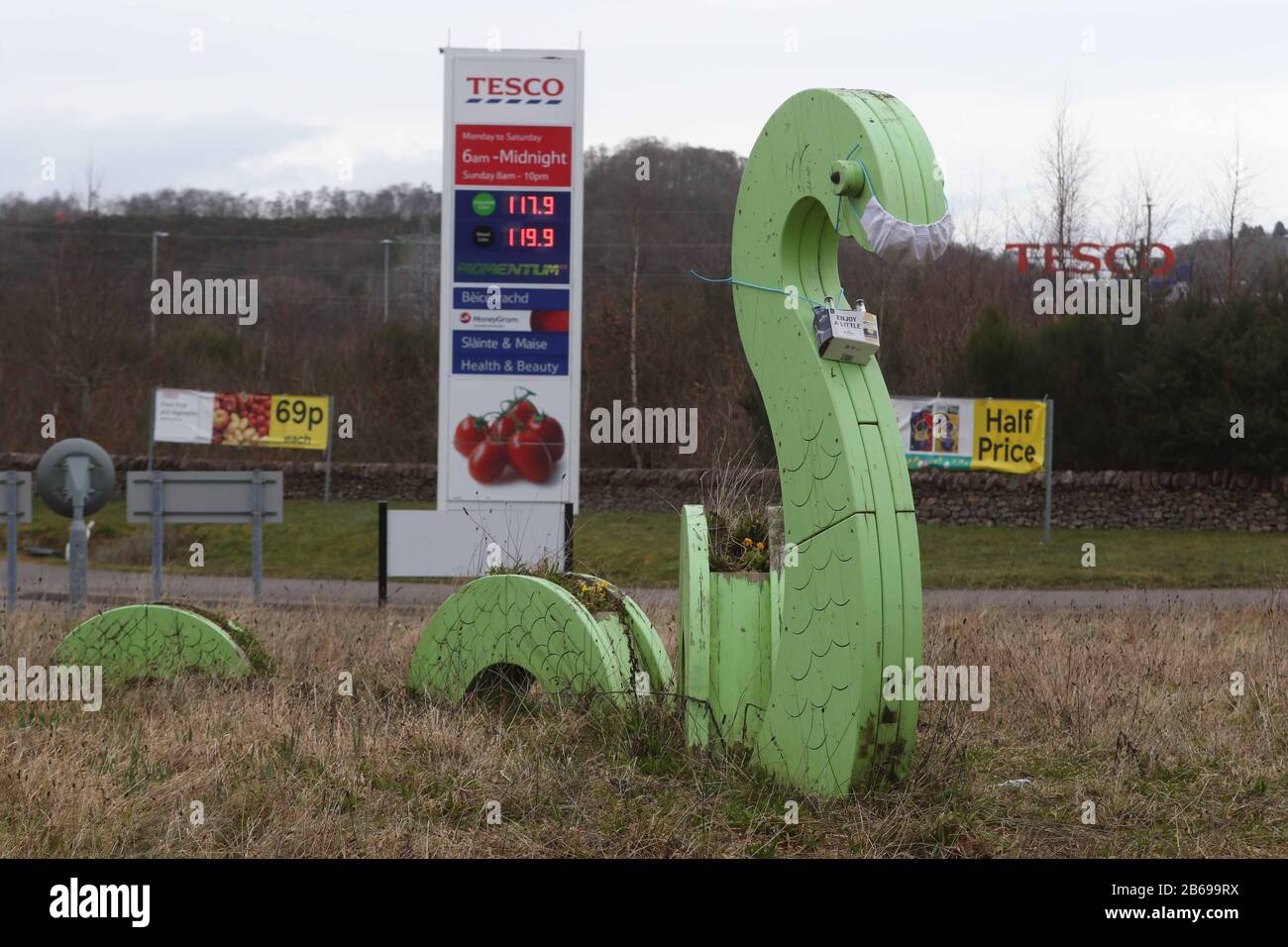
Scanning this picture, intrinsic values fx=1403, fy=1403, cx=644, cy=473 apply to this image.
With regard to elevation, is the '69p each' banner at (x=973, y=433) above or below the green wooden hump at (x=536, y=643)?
above

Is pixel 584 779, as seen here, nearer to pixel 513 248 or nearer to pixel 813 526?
pixel 813 526

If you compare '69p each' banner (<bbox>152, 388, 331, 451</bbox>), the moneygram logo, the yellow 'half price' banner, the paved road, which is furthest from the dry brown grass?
'69p each' banner (<bbox>152, 388, 331, 451</bbox>)

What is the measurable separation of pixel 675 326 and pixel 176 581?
65.8 ft

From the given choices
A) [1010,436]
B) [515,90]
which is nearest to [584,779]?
[515,90]

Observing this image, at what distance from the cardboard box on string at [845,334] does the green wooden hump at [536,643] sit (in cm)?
202

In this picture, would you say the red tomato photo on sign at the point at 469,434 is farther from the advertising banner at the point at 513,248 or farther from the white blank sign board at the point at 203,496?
the white blank sign board at the point at 203,496

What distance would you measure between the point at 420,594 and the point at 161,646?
339 inches

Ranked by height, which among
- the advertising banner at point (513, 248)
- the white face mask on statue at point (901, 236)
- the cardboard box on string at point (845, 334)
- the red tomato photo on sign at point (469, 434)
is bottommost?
the red tomato photo on sign at point (469, 434)

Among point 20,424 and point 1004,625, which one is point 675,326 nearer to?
point 20,424

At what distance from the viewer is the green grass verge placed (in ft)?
61.6

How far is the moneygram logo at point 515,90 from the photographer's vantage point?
16.5m

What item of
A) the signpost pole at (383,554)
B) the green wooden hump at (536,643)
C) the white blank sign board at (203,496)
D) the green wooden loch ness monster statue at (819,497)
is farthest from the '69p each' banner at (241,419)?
the green wooden loch ness monster statue at (819,497)

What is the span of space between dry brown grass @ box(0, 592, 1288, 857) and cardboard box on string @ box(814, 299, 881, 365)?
1.74m

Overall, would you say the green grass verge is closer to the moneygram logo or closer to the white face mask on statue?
Result: the moneygram logo
